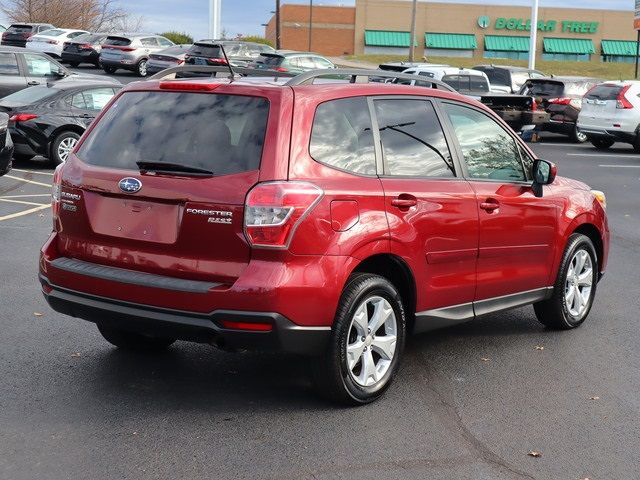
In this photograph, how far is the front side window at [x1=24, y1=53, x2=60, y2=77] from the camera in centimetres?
2439

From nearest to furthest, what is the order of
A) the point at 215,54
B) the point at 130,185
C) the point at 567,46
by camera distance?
the point at 130,185 → the point at 215,54 → the point at 567,46

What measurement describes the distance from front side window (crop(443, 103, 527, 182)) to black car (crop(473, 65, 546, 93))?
24339 millimetres

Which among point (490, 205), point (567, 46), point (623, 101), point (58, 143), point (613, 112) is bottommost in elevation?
point (567, 46)

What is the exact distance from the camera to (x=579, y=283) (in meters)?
7.25

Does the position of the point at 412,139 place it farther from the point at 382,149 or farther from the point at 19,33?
the point at 19,33

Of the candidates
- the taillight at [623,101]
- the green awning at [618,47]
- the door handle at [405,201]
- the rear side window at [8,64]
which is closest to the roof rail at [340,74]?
the door handle at [405,201]

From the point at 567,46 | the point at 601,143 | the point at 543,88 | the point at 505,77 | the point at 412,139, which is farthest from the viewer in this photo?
the point at 567,46

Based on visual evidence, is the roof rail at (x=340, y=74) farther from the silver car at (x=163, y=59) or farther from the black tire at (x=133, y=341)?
the silver car at (x=163, y=59)

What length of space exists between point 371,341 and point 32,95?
45.2ft

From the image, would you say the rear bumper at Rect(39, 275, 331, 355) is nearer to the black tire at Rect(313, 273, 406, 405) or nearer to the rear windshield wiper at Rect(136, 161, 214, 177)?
the black tire at Rect(313, 273, 406, 405)

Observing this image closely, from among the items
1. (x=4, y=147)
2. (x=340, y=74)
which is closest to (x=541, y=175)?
(x=340, y=74)

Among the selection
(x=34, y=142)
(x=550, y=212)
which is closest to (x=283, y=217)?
(x=550, y=212)

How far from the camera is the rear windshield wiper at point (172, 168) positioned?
4980 millimetres

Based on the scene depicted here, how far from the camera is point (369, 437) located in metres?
4.87
